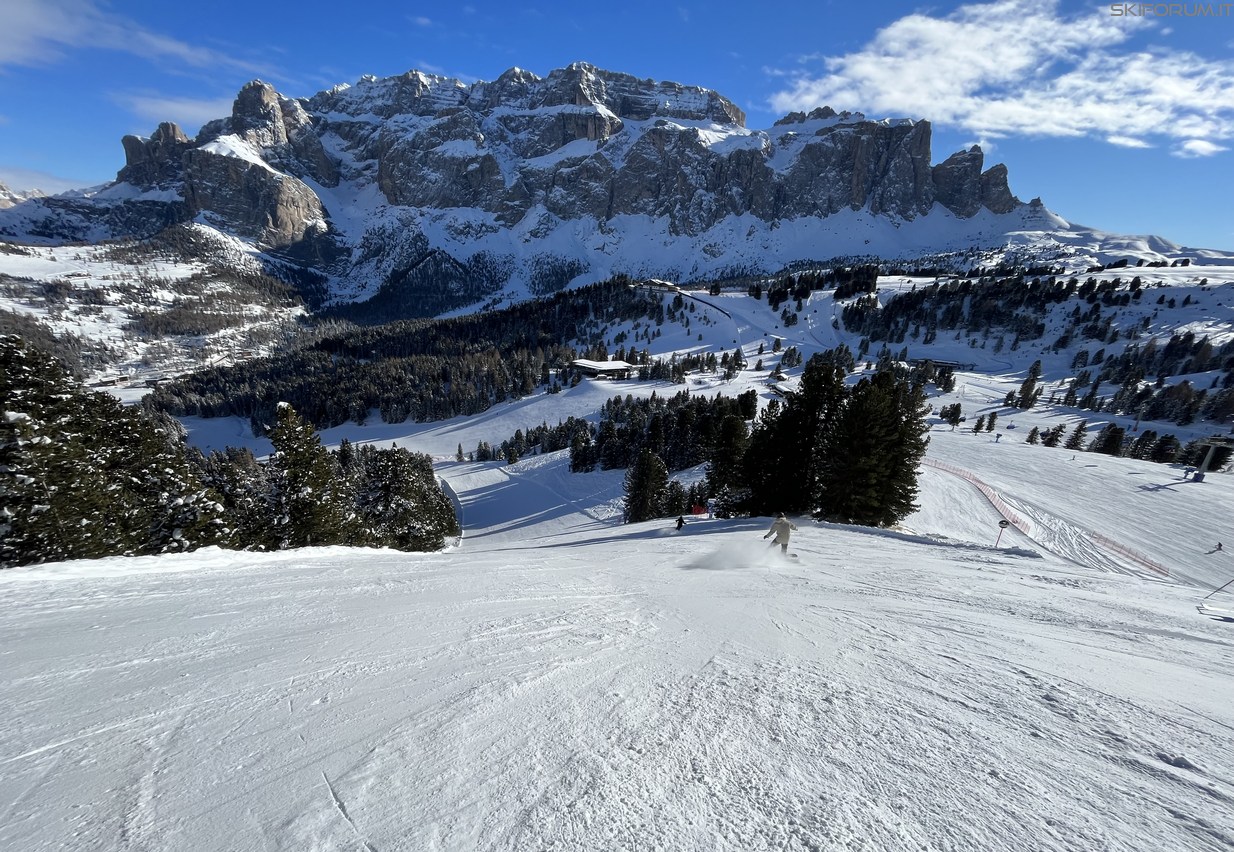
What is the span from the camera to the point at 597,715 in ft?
15.1

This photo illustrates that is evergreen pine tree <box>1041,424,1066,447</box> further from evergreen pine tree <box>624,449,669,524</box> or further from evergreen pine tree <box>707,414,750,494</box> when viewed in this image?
evergreen pine tree <box>624,449,669,524</box>

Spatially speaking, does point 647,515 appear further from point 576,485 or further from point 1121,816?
point 1121,816

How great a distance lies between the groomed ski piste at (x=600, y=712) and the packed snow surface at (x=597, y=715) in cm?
3

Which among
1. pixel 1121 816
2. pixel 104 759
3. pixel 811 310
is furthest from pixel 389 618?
pixel 811 310

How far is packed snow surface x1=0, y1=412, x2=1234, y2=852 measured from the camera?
3258mm

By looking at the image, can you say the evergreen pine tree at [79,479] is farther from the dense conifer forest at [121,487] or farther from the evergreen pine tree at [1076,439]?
the evergreen pine tree at [1076,439]

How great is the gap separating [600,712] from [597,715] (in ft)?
0.19

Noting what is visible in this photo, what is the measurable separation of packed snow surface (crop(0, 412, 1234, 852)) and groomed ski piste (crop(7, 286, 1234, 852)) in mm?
27

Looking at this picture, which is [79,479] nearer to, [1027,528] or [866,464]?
[866,464]

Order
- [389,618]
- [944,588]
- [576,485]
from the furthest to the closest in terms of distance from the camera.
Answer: [576,485]
[944,588]
[389,618]

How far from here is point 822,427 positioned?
26.7 meters

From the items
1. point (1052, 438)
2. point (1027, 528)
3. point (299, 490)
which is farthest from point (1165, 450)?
point (299, 490)

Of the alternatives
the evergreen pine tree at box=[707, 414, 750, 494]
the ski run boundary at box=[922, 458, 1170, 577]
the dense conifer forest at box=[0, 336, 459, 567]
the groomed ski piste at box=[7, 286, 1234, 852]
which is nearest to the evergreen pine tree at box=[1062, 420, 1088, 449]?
the ski run boundary at box=[922, 458, 1170, 577]

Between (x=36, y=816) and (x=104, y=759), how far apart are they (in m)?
0.58
